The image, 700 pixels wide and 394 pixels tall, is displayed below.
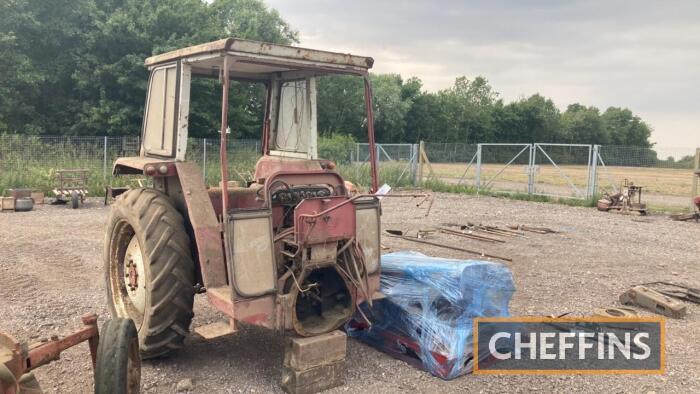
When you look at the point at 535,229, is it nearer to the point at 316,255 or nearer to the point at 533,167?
the point at 533,167

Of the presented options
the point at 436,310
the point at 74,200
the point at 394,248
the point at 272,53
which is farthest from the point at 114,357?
the point at 74,200

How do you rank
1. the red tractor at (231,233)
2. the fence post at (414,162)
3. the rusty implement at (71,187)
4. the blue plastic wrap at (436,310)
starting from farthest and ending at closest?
the fence post at (414,162) → the rusty implement at (71,187) → the blue plastic wrap at (436,310) → the red tractor at (231,233)

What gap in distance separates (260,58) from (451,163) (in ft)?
75.4

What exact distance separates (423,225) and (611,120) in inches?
2567

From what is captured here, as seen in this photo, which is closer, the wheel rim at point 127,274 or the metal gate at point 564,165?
the wheel rim at point 127,274

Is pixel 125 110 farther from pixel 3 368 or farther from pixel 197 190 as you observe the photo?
pixel 3 368

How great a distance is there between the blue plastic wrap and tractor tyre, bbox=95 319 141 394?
226 centimetres

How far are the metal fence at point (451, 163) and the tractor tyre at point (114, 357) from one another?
915cm

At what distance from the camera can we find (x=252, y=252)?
12.8ft

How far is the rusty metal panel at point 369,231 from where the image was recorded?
4.55 meters

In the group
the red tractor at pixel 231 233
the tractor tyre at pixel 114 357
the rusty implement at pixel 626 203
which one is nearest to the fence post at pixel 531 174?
the rusty implement at pixel 626 203

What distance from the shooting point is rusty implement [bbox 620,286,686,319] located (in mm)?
6117

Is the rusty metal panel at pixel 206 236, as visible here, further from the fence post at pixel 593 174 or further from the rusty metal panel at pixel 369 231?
the fence post at pixel 593 174

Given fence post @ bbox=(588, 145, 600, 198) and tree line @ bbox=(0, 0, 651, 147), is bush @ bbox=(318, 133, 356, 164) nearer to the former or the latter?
tree line @ bbox=(0, 0, 651, 147)
